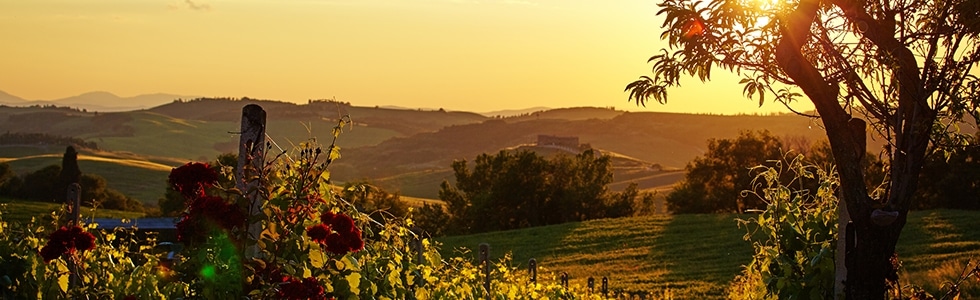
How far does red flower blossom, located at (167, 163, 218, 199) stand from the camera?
15.8 feet

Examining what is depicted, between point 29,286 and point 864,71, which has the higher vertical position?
point 864,71

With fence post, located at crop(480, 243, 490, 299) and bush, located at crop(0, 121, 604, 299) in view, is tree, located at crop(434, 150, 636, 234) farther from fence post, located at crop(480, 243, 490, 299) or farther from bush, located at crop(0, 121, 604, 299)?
Result: bush, located at crop(0, 121, 604, 299)

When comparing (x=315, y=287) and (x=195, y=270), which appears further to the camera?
(x=195, y=270)

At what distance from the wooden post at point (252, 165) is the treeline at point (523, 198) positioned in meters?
51.8

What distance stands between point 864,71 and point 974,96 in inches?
26.7

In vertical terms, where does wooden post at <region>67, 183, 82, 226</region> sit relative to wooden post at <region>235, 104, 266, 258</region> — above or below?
below

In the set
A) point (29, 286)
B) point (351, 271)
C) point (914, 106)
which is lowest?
point (29, 286)

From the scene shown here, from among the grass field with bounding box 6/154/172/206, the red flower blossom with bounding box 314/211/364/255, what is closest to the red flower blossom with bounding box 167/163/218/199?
the red flower blossom with bounding box 314/211/364/255

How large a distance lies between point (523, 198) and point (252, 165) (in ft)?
175

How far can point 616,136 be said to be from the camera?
18288 centimetres

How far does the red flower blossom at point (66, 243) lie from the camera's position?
19.1 ft

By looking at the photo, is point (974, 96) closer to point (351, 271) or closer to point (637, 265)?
point (351, 271)

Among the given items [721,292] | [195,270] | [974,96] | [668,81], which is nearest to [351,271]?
[195,270]

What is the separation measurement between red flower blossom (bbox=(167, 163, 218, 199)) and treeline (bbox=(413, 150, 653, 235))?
172ft
